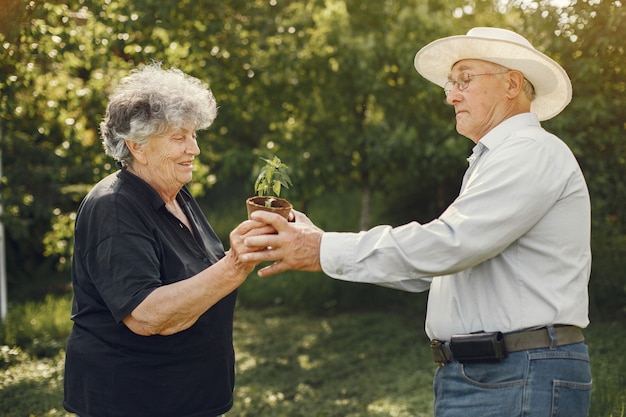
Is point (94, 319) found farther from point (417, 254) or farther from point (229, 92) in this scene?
point (229, 92)

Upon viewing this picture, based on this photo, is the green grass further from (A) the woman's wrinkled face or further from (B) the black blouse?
(A) the woman's wrinkled face

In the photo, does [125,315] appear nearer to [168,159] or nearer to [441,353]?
[168,159]

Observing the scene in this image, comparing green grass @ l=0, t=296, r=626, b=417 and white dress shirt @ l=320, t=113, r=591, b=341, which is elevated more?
white dress shirt @ l=320, t=113, r=591, b=341

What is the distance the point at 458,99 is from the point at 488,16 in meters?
5.98

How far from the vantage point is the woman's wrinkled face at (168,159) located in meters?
2.83

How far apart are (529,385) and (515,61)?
1096mm

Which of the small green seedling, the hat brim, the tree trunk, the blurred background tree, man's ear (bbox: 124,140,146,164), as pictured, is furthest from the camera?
the tree trunk

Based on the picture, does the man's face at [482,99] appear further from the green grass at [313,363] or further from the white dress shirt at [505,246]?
the green grass at [313,363]

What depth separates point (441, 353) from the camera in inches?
99.3

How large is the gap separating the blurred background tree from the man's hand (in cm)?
293

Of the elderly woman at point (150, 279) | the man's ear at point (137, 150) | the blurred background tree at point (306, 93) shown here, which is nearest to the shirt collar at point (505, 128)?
the elderly woman at point (150, 279)

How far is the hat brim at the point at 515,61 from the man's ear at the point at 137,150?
1.17 metres

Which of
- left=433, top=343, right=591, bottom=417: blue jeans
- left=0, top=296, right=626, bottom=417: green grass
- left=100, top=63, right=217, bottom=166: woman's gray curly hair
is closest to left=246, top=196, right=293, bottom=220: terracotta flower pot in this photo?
left=100, top=63, right=217, bottom=166: woman's gray curly hair

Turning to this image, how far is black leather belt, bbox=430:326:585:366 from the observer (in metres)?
2.35
